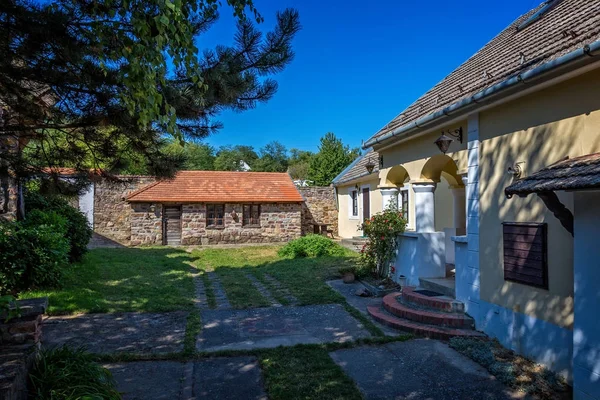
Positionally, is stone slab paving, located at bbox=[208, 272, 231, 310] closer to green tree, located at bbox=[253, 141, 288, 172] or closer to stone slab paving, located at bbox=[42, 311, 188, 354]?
stone slab paving, located at bbox=[42, 311, 188, 354]

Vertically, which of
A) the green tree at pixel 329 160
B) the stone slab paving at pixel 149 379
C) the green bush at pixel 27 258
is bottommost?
the stone slab paving at pixel 149 379

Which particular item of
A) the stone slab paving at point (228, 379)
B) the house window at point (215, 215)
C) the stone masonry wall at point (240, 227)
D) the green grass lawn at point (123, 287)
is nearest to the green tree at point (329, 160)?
the stone masonry wall at point (240, 227)

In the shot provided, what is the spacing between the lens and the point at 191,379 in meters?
4.35

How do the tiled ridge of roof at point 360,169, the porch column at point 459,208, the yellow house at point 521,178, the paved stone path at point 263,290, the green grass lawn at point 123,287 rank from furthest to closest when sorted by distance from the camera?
the tiled ridge of roof at point 360,169 → the porch column at point 459,208 → the paved stone path at point 263,290 → the green grass lawn at point 123,287 → the yellow house at point 521,178

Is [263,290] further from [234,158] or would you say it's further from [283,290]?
[234,158]

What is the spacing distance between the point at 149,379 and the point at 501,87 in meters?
5.44

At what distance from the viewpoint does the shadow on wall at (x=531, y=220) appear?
13.9ft

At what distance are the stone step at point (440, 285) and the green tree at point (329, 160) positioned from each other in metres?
22.7

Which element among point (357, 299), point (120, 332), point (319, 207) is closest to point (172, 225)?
point (319, 207)

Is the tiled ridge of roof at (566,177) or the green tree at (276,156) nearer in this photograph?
the tiled ridge of roof at (566,177)

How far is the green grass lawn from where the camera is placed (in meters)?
7.31

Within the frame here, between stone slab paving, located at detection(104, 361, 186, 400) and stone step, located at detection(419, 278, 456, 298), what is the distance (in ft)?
14.5

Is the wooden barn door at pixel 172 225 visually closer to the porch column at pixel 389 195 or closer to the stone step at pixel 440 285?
the porch column at pixel 389 195

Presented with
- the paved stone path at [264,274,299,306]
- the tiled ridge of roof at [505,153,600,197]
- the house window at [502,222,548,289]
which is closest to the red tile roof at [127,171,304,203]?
the paved stone path at [264,274,299,306]
